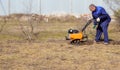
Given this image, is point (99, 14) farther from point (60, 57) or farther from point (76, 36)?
point (60, 57)

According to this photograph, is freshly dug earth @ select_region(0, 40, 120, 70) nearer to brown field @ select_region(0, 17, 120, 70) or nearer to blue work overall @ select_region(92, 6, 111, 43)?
brown field @ select_region(0, 17, 120, 70)

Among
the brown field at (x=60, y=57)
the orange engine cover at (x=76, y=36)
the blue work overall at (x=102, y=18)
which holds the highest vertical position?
the blue work overall at (x=102, y=18)

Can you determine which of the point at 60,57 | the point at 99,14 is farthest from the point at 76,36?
the point at 60,57

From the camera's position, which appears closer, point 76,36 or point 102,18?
point 76,36

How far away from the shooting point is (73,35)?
13383 mm

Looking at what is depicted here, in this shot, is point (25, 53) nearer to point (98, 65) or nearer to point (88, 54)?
point (88, 54)

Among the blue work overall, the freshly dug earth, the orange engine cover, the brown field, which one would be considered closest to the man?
the blue work overall

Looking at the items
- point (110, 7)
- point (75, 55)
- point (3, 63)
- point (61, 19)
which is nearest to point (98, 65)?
point (75, 55)

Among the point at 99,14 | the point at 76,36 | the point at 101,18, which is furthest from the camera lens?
the point at 101,18

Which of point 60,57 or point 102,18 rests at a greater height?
point 102,18

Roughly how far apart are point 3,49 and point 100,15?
11.8 ft

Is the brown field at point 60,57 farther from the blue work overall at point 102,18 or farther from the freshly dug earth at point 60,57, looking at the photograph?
the blue work overall at point 102,18

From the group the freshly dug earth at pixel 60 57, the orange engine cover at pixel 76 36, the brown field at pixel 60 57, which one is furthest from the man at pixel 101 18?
the orange engine cover at pixel 76 36

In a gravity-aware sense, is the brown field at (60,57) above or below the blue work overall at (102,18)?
below
